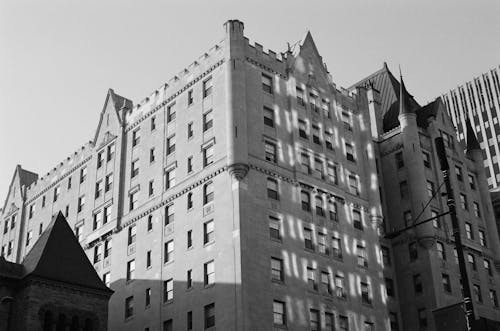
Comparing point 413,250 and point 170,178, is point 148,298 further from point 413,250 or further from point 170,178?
point 413,250

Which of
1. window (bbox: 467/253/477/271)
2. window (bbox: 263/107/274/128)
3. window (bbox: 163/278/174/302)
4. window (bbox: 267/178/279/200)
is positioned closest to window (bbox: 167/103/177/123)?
window (bbox: 263/107/274/128)

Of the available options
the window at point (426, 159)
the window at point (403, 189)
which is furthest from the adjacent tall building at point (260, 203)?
the window at point (403, 189)

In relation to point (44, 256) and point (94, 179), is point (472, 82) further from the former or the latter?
point (44, 256)

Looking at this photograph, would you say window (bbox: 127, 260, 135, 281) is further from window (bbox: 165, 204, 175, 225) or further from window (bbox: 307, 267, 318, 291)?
window (bbox: 307, 267, 318, 291)

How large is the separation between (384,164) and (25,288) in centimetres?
4046

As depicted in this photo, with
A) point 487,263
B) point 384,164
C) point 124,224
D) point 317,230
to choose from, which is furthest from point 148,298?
point 487,263

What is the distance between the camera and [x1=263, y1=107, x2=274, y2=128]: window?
67.0 metres

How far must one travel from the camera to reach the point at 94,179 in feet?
265

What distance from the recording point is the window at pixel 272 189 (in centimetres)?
6345

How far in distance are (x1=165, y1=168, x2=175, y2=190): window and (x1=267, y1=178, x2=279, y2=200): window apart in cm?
1000

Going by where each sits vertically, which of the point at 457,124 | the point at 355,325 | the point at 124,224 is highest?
the point at 457,124

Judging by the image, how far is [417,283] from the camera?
72.5 meters

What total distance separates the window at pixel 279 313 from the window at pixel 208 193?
34.7 feet

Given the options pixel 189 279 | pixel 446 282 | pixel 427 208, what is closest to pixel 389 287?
pixel 446 282
